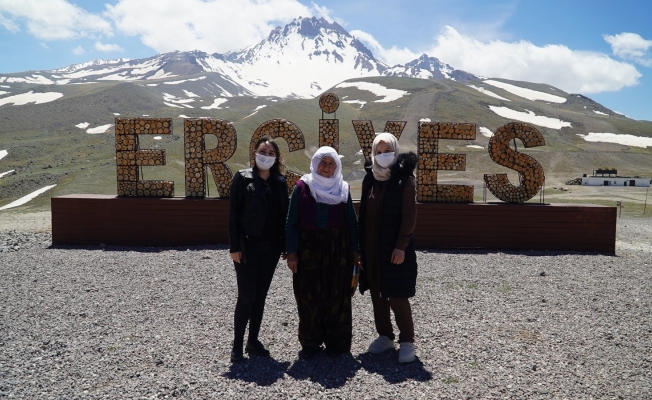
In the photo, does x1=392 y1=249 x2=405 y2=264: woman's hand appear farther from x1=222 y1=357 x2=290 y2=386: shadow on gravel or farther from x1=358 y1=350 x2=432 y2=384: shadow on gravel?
x1=222 y1=357 x2=290 y2=386: shadow on gravel

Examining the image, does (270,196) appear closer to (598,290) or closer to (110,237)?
(598,290)

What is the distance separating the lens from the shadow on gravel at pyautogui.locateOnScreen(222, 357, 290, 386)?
5.48 m

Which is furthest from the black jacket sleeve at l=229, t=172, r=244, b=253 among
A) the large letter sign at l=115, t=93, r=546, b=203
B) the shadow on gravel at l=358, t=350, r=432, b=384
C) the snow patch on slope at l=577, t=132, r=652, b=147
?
the snow patch on slope at l=577, t=132, r=652, b=147

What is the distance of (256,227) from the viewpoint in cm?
563

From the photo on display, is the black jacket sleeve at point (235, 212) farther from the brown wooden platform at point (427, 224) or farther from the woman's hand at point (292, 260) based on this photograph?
the brown wooden platform at point (427, 224)

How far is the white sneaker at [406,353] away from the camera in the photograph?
5844mm

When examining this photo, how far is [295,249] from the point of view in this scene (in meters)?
5.65

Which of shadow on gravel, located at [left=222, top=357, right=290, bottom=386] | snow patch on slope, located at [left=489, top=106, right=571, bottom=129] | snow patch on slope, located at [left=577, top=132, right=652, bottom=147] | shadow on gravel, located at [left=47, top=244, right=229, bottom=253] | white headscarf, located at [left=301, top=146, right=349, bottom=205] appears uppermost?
snow patch on slope, located at [left=489, top=106, right=571, bottom=129]

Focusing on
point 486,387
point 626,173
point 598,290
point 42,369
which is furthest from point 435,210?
point 626,173

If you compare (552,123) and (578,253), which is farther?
(552,123)

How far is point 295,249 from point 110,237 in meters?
9.34

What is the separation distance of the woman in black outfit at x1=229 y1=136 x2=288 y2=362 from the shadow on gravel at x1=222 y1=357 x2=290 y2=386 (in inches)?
5.5

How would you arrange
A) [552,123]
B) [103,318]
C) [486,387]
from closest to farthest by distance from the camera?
[486,387] → [103,318] → [552,123]

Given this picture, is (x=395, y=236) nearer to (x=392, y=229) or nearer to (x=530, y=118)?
(x=392, y=229)
